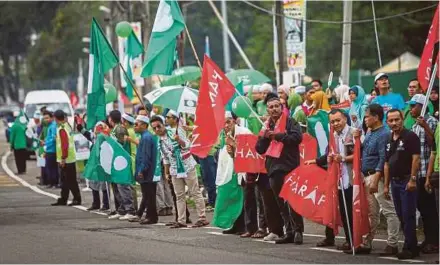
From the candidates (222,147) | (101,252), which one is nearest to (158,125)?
(222,147)

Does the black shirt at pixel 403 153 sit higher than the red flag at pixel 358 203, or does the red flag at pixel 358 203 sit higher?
the black shirt at pixel 403 153

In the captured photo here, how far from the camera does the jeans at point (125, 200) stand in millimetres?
21269

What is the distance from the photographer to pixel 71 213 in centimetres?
2230

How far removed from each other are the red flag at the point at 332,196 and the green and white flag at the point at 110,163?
6.09 metres

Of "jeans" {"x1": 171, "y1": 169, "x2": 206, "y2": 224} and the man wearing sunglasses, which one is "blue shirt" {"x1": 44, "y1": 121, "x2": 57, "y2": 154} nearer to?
the man wearing sunglasses

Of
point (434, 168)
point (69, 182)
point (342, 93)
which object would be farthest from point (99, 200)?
point (434, 168)

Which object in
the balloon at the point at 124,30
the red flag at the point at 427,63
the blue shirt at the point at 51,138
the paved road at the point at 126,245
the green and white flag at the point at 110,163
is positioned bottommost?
the paved road at the point at 126,245

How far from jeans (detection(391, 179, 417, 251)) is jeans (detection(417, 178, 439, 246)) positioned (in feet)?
1.48

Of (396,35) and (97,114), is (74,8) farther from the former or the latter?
(97,114)

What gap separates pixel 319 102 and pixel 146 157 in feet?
8.56

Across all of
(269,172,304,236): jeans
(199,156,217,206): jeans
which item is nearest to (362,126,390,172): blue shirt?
(269,172,304,236): jeans

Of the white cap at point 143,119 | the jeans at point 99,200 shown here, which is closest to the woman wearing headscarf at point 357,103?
the white cap at point 143,119

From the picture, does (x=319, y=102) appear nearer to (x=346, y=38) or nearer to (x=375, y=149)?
(x=375, y=149)

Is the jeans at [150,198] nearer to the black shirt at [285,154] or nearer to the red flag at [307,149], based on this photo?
the red flag at [307,149]
